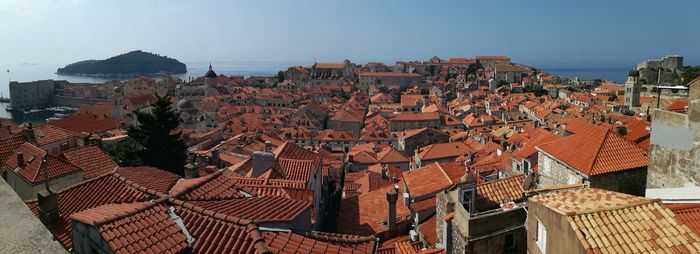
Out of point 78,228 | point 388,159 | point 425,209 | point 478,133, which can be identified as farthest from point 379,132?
point 78,228

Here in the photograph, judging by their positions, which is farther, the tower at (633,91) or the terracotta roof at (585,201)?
the tower at (633,91)

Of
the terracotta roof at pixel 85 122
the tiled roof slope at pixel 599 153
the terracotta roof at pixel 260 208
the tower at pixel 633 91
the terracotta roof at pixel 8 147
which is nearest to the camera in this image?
the terracotta roof at pixel 260 208

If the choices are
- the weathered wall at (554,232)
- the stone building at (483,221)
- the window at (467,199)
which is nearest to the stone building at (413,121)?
the stone building at (483,221)

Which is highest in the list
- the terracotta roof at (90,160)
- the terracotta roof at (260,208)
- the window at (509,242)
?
the terracotta roof at (260,208)

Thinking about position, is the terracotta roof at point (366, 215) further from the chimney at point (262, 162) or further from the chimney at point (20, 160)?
the chimney at point (20, 160)

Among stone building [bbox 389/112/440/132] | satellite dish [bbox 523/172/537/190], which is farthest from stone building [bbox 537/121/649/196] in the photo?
stone building [bbox 389/112/440/132]

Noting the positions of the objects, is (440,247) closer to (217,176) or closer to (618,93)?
(217,176)

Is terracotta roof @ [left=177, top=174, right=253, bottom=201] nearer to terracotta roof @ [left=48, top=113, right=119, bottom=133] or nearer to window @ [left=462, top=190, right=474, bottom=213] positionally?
window @ [left=462, top=190, right=474, bottom=213]
